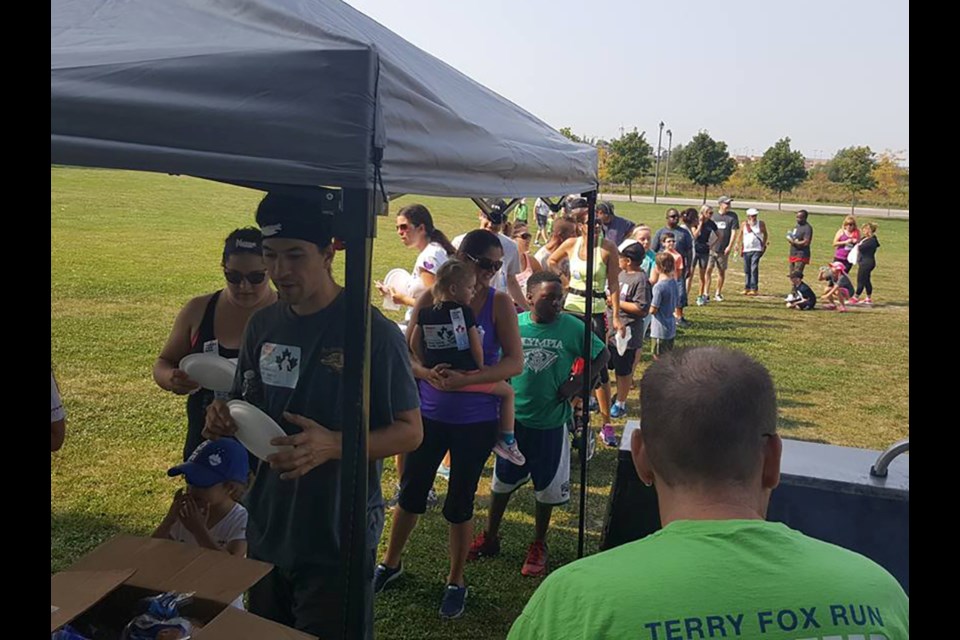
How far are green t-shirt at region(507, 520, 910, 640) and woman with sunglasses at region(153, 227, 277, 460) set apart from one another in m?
2.49

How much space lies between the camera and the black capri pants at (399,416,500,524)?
366cm

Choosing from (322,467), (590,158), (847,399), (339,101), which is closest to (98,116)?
(339,101)

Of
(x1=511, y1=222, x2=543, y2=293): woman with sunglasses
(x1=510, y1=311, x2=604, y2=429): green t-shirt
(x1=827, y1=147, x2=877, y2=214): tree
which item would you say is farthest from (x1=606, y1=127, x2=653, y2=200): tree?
(x1=510, y1=311, x2=604, y2=429): green t-shirt

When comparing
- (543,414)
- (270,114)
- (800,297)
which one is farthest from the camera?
(800,297)

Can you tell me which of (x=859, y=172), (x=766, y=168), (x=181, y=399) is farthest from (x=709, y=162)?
(x=181, y=399)

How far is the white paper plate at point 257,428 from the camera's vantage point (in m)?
2.28

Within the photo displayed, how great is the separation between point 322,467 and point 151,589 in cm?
57

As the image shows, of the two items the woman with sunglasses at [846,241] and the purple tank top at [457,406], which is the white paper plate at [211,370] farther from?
the woman with sunglasses at [846,241]

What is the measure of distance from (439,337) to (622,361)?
3.42 meters

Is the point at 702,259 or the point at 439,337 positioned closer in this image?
the point at 439,337

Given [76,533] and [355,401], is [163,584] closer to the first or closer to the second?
→ [355,401]

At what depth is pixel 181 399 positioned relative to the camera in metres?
7.01

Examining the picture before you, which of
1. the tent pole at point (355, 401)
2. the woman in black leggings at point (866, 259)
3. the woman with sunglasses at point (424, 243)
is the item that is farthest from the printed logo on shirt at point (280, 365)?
the woman in black leggings at point (866, 259)
